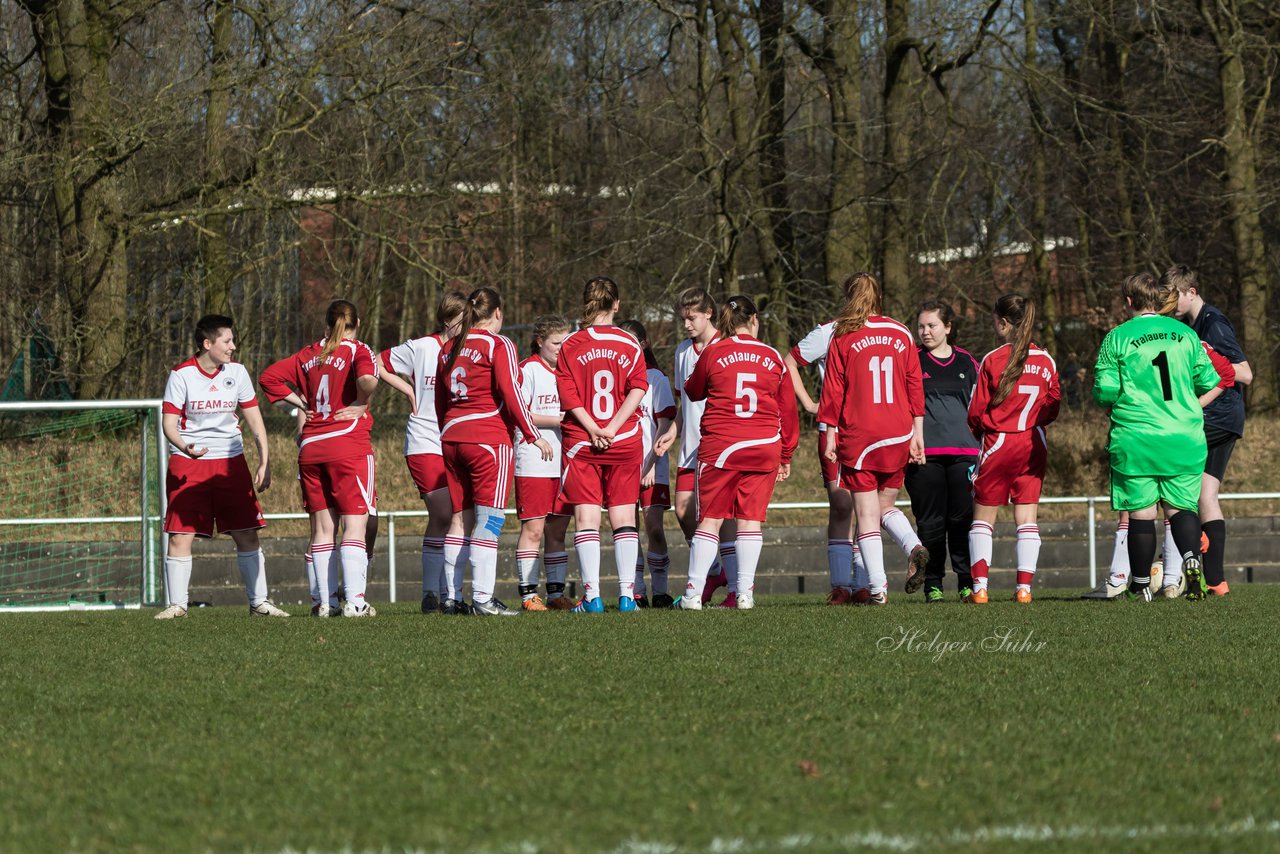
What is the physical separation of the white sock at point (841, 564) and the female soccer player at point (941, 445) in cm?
56

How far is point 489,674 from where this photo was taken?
6.41 m

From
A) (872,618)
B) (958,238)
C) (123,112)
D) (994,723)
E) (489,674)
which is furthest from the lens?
(958,238)

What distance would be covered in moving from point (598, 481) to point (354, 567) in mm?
1586

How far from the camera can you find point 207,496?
10117 millimetres

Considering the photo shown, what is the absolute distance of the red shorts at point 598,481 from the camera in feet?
31.1

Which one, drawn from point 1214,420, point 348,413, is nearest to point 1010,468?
point 1214,420

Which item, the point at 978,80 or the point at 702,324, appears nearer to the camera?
the point at 702,324

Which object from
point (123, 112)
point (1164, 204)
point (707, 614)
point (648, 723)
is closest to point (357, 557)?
point (707, 614)

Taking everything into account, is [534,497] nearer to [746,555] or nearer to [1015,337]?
[746,555]

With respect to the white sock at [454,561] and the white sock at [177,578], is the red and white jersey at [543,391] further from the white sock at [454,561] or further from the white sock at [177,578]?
the white sock at [177,578]

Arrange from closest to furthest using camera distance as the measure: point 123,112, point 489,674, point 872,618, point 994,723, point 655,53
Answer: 1. point 994,723
2. point 489,674
3. point 872,618
4. point 123,112
5. point 655,53

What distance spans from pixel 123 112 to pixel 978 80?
41.3 feet

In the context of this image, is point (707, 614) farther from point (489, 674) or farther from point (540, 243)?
point (540, 243)

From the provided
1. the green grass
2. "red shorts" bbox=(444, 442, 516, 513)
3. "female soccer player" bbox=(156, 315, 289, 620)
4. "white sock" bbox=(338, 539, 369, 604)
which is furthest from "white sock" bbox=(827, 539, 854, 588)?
"female soccer player" bbox=(156, 315, 289, 620)
